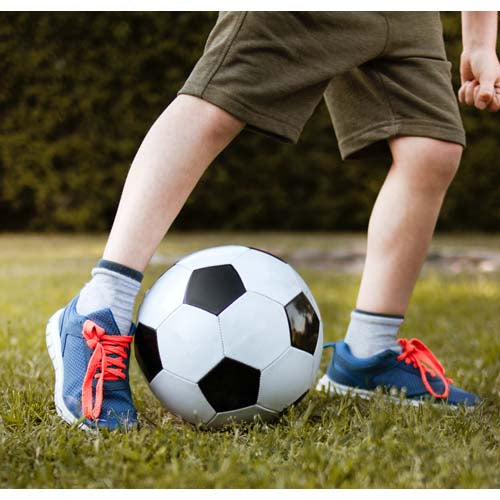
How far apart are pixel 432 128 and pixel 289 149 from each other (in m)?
6.47

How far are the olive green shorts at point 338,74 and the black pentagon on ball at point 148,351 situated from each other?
566mm

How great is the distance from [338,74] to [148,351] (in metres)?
0.85

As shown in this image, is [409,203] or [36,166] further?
[36,166]

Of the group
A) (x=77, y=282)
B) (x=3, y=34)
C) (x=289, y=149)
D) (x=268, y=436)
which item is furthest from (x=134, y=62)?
(x=268, y=436)

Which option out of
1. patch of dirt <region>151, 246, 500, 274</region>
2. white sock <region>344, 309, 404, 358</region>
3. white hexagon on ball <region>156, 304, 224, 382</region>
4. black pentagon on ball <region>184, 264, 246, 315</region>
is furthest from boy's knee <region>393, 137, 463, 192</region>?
patch of dirt <region>151, 246, 500, 274</region>

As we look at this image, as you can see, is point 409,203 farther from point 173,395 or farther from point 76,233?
point 76,233

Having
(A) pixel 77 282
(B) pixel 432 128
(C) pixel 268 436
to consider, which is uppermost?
(B) pixel 432 128

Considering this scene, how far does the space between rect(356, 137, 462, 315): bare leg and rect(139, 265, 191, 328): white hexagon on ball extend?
0.59 m

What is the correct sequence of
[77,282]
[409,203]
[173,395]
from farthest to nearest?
[77,282] < [409,203] < [173,395]

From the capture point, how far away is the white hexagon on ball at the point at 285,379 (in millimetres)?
1621

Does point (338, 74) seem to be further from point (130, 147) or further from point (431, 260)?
point (130, 147)
